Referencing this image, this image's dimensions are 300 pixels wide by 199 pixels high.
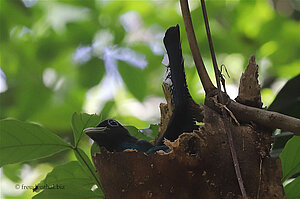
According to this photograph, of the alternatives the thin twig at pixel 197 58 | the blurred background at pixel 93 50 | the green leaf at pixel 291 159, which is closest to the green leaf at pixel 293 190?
the green leaf at pixel 291 159

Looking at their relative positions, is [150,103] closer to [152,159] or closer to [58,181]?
[58,181]

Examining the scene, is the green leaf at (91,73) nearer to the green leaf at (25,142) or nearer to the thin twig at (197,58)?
the green leaf at (25,142)

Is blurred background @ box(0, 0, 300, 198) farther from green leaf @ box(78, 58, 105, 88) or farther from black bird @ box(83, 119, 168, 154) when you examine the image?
black bird @ box(83, 119, 168, 154)

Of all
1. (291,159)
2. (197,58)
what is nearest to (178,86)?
(197,58)

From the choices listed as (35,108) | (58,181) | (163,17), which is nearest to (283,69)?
(163,17)

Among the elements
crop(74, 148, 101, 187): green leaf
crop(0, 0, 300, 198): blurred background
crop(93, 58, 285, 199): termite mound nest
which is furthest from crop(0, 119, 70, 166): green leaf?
crop(0, 0, 300, 198): blurred background
